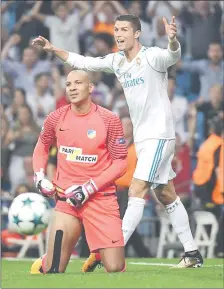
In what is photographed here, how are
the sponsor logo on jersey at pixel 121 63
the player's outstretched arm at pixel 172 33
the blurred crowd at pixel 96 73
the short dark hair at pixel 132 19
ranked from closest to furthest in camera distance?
the player's outstretched arm at pixel 172 33, the short dark hair at pixel 132 19, the sponsor logo on jersey at pixel 121 63, the blurred crowd at pixel 96 73

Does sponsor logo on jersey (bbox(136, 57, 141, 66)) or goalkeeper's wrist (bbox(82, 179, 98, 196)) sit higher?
sponsor logo on jersey (bbox(136, 57, 141, 66))

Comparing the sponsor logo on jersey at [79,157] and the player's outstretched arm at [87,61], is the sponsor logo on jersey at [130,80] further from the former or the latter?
the sponsor logo on jersey at [79,157]

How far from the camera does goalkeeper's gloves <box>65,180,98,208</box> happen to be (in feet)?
30.9

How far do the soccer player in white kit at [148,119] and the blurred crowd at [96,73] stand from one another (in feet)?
16.3

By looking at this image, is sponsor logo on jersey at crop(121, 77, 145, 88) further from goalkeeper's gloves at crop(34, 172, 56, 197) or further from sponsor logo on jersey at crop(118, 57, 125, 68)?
goalkeeper's gloves at crop(34, 172, 56, 197)

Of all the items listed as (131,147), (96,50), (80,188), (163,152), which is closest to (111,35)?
(96,50)

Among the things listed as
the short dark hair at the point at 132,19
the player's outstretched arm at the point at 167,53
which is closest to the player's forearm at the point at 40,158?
the player's outstretched arm at the point at 167,53

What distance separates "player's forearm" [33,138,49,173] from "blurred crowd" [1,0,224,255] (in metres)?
5.74

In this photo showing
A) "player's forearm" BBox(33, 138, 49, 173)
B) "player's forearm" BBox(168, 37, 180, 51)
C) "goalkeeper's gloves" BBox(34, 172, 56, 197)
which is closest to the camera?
"goalkeeper's gloves" BBox(34, 172, 56, 197)

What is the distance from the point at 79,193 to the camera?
9.42 meters

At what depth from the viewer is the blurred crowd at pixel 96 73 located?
54.6 ft

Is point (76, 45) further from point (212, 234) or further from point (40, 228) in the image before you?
point (40, 228)

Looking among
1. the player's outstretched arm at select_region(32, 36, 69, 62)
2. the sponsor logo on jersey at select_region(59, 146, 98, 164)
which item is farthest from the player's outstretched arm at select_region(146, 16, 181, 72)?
the sponsor logo on jersey at select_region(59, 146, 98, 164)

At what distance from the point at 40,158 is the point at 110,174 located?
727 millimetres
